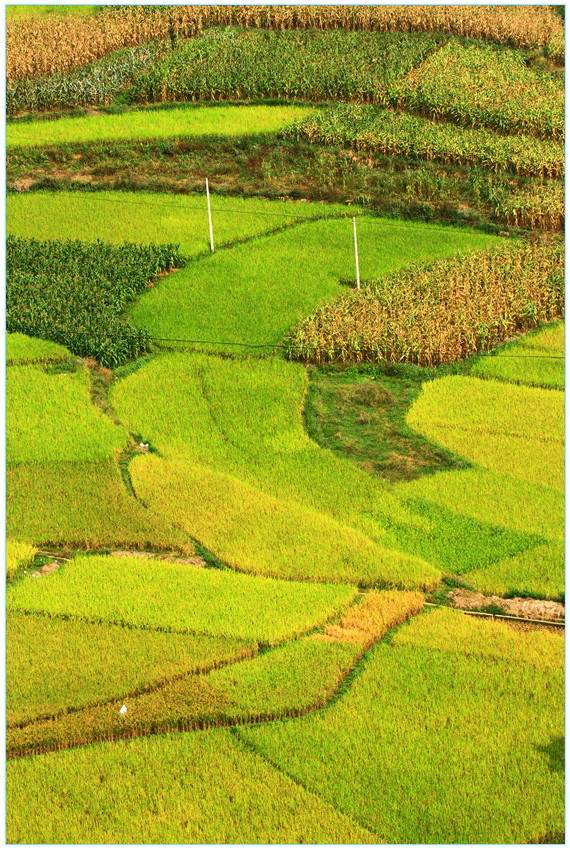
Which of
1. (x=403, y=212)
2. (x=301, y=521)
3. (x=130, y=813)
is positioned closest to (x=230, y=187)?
(x=403, y=212)

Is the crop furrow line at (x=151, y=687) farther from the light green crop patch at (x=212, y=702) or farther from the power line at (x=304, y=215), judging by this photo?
the power line at (x=304, y=215)

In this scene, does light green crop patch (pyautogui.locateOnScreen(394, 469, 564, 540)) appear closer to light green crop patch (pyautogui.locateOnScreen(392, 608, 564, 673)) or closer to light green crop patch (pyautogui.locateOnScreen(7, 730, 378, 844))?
light green crop patch (pyautogui.locateOnScreen(392, 608, 564, 673))

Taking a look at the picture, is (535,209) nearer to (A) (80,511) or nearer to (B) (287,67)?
(B) (287,67)

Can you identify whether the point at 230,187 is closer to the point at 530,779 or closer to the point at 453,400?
the point at 453,400

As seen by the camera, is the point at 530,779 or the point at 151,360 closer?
the point at 530,779

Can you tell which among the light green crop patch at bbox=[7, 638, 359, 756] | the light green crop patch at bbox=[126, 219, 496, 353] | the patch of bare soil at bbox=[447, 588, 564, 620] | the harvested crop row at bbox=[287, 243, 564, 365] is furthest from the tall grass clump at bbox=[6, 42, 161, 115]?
the light green crop patch at bbox=[7, 638, 359, 756]

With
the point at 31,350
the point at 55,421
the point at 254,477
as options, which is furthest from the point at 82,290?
the point at 254,477

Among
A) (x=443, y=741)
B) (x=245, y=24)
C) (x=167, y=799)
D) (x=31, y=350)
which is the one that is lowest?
(x=167, y=799)
